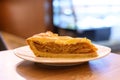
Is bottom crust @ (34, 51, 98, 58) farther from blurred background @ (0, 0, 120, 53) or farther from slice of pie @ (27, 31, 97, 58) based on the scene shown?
blurred background @ (0, 0, 120, 53)

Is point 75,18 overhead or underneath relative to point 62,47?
underneath

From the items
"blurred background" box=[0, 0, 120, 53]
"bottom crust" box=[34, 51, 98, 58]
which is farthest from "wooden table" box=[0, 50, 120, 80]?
"blurred background" box=[0, 0, 120, 53]

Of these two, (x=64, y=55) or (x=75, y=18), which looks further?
(x=75, y=18)

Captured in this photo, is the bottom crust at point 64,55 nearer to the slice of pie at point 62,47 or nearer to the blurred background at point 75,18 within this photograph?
the slice of pie at point 62,47

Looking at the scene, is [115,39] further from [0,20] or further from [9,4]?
[0,20]

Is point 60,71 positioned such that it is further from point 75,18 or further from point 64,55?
point 75,18

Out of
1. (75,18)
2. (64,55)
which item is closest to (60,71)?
(64,55)
